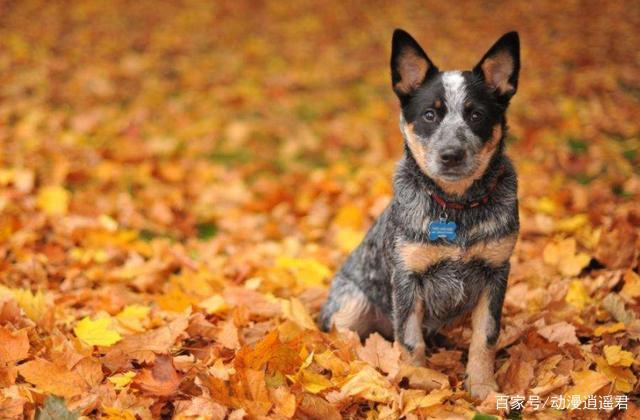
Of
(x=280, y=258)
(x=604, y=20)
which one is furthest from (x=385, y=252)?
(x=604, y=20)

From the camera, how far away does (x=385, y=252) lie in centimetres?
386

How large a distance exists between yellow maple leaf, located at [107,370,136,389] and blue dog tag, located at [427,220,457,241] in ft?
5.45

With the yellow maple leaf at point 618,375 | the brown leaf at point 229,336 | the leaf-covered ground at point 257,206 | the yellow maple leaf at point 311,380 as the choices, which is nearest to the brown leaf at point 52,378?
the leaf-covered ground at point 257,206

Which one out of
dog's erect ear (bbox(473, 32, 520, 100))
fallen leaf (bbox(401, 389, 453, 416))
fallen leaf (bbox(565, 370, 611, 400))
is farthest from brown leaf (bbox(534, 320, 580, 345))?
dog's erect ear (bbox(473, 32, 520, 100))

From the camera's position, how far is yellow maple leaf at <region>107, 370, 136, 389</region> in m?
3.25

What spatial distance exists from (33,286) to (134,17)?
9735 mm

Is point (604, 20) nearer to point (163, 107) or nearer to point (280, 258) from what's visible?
point (163, 107)

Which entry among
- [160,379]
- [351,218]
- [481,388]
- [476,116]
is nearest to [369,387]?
[481,388]

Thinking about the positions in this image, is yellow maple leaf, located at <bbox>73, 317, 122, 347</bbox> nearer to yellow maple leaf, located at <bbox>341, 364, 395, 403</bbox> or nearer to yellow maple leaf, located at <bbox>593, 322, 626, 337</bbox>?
yellow maple leaf, located at <bbox>341, 364, 395, 403</bbox>

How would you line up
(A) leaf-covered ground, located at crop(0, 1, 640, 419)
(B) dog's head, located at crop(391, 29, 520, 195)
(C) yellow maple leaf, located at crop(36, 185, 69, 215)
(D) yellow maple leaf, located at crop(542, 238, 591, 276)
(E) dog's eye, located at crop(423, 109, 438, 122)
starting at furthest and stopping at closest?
(C) yellow maple leaf, located at crop(36, 185, 69, 215)
(D) yellow maple leaf, located at crop(542, 238, 591, 276)
(E) dog's eye, located at crop(423, 109, 438, 122)
(B) dog's head, located at crop(391, 29, 520, 195)
(A) leaf-covered ground, located at crop(0, 1, 640, 419)

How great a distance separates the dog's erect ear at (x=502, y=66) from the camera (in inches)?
141

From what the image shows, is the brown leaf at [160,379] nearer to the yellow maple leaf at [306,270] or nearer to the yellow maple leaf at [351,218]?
the yellow maple leaf at [306,270]

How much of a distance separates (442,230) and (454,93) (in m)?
0.72

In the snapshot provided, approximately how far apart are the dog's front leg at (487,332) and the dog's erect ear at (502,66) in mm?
970
